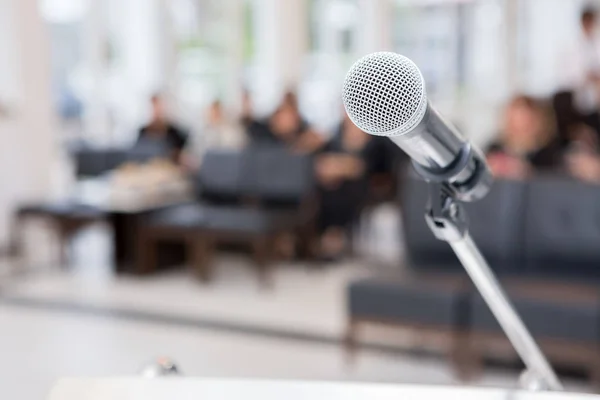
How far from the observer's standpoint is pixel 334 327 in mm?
5176

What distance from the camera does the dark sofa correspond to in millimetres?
3882

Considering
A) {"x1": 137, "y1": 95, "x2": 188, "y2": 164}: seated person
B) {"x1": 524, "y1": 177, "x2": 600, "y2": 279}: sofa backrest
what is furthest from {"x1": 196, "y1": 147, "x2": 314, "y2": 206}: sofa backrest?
{"x1": 524, "y1": 177, "x2": 600, "y2": 279}: sofa backrest

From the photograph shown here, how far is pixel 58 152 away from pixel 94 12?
6.36 feet

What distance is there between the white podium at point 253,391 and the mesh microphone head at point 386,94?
0.36m

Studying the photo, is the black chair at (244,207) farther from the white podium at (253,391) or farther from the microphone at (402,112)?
the microphone at (402,112)

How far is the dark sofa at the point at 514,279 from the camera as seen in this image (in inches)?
153

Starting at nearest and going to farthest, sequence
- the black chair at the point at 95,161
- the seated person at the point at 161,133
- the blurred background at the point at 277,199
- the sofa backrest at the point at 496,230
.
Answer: the blurred background at the point at 277,199
the sofa backrest at the point at 496,230
the black chair at the point at 95,161
the seated person at the point at 161,133

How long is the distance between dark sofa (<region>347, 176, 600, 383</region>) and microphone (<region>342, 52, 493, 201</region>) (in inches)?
128

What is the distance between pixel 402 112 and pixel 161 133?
→ 8.70m

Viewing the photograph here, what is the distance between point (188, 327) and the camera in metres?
5.16

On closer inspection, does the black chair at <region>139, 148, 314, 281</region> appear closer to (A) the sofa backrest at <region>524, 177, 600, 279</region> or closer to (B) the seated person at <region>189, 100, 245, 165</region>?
(B) the seated person at <region>189, 100, 245, 165</region>

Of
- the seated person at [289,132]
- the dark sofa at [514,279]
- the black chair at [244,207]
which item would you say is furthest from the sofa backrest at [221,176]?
the dark sofa at [514,279]

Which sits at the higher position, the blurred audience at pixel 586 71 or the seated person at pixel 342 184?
the blurred audience at pixel 586 71

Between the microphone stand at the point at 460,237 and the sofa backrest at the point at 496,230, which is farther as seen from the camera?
the sofa backrest at the point at 496,230
